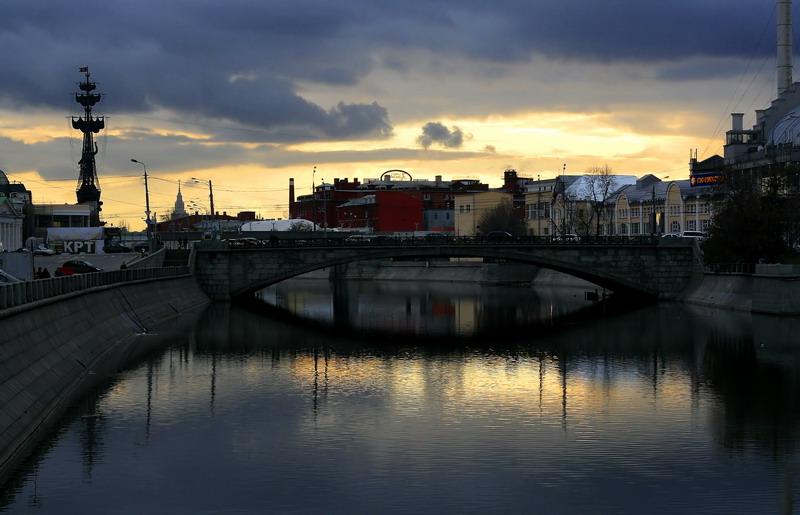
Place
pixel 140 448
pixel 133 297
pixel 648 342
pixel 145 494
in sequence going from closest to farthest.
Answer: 1. pixel 145 494
2. pixel 140 448
3. pixel 648 342
4. pixel 133 297

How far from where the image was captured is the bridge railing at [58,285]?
1561 inches

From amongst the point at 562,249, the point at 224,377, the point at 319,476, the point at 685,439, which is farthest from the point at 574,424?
the point at 562,249

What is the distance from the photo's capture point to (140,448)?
34469mm

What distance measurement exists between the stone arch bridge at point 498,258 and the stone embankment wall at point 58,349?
84.6 ft

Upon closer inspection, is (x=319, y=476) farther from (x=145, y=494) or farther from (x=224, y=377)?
(x=224, y=377)

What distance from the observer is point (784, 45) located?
498 ft

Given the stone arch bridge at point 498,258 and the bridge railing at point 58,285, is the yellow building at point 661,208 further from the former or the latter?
the bridge railing at point 58,285

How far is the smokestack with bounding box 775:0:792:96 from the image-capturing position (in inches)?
5876

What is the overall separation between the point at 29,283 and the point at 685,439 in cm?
2823

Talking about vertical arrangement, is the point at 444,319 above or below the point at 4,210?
below

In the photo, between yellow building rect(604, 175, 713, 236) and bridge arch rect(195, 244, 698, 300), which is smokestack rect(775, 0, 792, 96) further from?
bridge arch rect(195, 244, 698, 300)

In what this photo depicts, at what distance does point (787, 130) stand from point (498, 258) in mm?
61011

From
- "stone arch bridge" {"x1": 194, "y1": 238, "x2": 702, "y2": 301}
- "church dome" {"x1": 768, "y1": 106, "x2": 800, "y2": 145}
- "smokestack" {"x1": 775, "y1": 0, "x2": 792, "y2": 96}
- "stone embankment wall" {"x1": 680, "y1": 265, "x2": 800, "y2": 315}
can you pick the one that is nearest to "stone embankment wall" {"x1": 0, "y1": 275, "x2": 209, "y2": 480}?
"stone arch bridge" {"x1": 194, "y1": 238, "x2": 702, "y2": 301}

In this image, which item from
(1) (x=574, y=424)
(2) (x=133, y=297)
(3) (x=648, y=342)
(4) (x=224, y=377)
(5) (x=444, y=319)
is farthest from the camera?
(5) (x=444, y=319)
